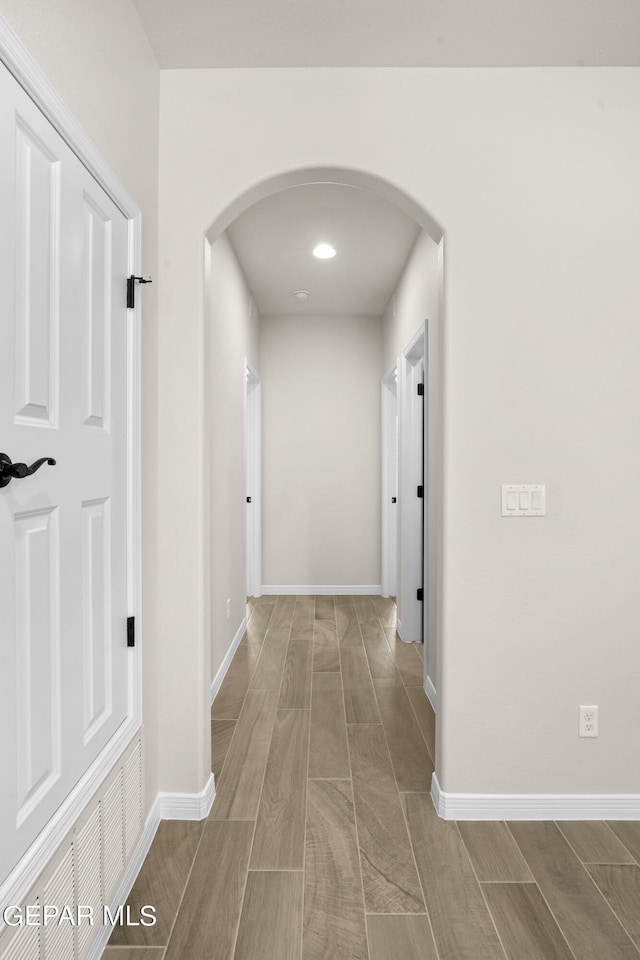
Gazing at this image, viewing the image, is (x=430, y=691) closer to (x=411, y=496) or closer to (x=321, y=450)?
(x=411, y=496)

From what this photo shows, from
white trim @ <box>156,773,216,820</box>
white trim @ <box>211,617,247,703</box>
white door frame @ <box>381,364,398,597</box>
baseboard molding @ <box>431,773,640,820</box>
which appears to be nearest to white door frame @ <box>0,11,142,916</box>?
white trim @ <box>156,773,216,820</box>

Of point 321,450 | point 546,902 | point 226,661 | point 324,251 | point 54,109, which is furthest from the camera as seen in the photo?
point 321,450

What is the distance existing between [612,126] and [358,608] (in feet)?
12.8

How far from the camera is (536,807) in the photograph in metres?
2.06

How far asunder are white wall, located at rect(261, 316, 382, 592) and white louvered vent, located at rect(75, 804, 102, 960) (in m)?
A: 4.16

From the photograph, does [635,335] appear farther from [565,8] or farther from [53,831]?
[53,831]

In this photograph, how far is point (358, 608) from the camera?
5.09m

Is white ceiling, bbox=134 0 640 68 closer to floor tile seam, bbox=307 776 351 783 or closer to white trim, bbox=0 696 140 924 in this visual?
white trim, bbox=0 696 140 924

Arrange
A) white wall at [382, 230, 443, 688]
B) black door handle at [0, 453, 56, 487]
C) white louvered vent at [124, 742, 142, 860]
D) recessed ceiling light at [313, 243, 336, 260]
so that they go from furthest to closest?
recessed ceiling light at [313, 243, 336, 260] → white wall at [382, 230, 443, 688] → white louvered vent at [124, 742, 142, 860] → black door handle at [0, 453, 56, 487]

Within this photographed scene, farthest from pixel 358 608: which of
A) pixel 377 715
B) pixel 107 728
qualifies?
pixel 107 728

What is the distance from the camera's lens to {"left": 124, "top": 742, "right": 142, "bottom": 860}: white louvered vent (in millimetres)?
1666

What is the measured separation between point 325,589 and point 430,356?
313cm

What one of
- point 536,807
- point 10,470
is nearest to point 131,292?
point 10,470

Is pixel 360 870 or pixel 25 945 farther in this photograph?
pixel 360 870
